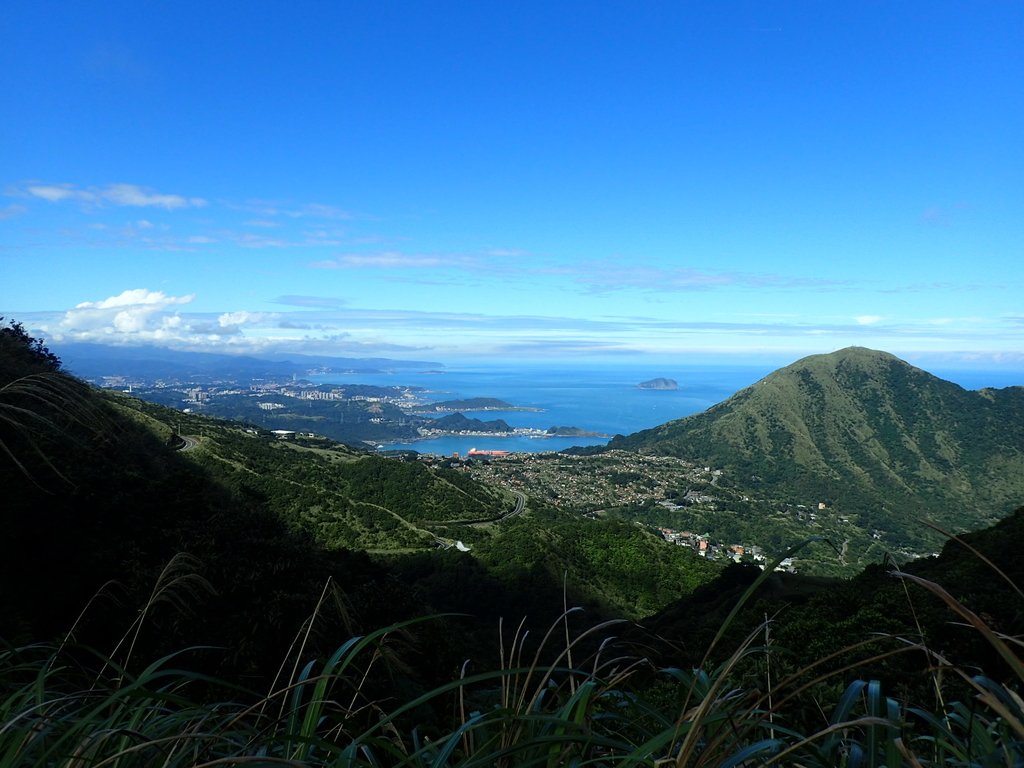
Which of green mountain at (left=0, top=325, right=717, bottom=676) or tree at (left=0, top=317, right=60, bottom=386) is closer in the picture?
green mountain at (left=0, top=325, right=717, bottom=676)

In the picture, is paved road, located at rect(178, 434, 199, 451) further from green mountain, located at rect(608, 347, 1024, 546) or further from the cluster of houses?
green mountain, located at rect(608, 347, 1024, 546)

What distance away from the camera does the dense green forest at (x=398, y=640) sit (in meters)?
1.16

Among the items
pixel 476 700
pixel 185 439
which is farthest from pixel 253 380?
pixel 476 700

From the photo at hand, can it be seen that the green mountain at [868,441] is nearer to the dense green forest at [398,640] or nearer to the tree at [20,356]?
the dense green forest at [398,640]

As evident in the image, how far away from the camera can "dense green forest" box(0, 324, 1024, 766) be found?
1.16 metres

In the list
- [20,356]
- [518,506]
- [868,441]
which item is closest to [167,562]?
[20,356]

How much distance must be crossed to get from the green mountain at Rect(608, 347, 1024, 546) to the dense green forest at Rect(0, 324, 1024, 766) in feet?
215

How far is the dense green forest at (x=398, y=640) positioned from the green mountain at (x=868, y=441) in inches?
2574

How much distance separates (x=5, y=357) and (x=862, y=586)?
17.9m

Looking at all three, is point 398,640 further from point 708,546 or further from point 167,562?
point 708,546

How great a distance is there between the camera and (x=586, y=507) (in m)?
63.8

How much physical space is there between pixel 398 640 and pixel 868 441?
381ft

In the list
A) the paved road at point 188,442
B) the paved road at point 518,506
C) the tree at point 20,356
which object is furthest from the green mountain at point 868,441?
the tree at point 20,356

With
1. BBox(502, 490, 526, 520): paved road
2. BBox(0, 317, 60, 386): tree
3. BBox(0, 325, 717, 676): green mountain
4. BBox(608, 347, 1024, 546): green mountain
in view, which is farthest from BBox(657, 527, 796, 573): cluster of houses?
BBox(0, 317, 60, 386): tree
